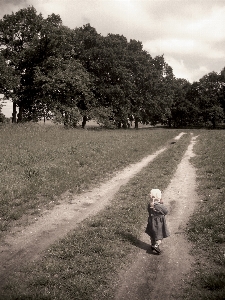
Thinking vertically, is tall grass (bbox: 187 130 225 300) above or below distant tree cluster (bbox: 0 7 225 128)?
below

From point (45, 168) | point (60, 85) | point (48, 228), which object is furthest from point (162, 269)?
point (60, 85)

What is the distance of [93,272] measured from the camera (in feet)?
21.7

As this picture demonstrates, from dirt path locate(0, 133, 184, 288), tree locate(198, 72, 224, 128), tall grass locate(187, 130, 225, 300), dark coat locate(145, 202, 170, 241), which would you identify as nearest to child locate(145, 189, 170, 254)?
dark coat locate(145, 202, 170, 241)

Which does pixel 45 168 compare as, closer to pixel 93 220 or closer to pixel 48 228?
pixel 48 228

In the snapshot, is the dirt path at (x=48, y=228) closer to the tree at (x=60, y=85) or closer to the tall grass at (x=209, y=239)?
the tall grass at (x=209, y=239)

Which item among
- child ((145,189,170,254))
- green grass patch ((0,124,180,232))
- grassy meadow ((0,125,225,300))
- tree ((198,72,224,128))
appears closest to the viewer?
grassy meadow ((0,125,225,300))

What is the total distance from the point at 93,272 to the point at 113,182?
9.15 m

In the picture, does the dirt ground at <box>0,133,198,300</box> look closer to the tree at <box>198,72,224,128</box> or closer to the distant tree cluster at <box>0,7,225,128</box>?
the distant tree cluster at <box>0,7,225,128</box>

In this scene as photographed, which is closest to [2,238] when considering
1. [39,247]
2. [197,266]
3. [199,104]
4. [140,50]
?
[39,247]

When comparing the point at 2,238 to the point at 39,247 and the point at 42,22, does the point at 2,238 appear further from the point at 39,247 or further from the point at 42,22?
the point at 42,22

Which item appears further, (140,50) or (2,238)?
(140,50)

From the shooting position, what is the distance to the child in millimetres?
7902

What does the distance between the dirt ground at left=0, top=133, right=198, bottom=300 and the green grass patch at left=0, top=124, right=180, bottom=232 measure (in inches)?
38.8

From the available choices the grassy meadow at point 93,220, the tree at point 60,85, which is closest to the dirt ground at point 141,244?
the grassy meadow at point 93,220
